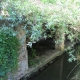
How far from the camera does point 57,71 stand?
659 centimetres

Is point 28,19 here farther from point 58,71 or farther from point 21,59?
point 58,71

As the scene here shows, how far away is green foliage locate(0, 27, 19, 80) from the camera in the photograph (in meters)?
4.35

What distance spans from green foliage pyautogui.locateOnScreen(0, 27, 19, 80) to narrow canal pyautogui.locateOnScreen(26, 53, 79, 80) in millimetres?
1425

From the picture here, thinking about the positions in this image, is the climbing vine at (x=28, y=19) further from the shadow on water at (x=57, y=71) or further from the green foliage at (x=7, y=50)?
the shadow on water at (x=57, y=71)

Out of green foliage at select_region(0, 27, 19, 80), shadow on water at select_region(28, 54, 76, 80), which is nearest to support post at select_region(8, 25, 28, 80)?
green foliage at select_region(0, 27, 19, 80)

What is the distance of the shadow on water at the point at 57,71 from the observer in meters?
6.01

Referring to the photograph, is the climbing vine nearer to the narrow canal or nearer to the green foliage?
the green foliage

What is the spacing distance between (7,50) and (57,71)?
280cm

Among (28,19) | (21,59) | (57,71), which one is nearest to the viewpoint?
(28,19)

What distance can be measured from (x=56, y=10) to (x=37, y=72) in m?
2.66

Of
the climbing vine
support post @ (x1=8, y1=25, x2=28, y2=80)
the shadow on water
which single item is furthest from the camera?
the shadow on water

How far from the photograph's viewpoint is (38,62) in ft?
21.3

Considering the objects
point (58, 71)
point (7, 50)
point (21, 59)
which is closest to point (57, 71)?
point (58, 71)

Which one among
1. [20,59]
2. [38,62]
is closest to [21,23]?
[20,59]
